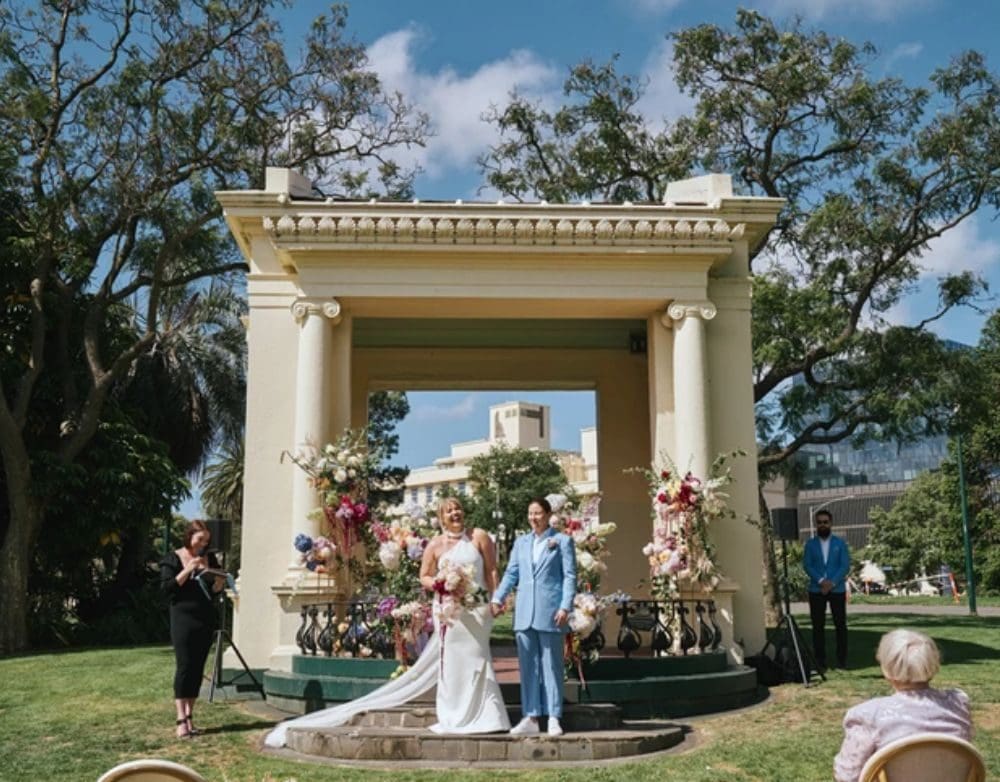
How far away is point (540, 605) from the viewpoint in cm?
836

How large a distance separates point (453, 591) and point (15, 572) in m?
12.9

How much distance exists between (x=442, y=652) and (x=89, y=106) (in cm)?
1509

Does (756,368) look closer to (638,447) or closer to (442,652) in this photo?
(638,447)

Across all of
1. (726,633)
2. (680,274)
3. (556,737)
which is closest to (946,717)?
(556,737)

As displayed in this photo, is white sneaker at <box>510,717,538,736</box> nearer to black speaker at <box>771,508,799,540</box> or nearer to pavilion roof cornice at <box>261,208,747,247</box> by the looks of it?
black speaker at <box>771,508,799,540</box>

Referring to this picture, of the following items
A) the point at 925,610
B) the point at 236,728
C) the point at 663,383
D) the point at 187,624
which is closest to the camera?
the point at 187,624

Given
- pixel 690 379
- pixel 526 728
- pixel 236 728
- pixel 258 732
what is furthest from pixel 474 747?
pixel 690 379

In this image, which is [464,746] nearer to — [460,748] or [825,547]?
[460,748]

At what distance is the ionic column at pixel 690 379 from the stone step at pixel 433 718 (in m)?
3.85

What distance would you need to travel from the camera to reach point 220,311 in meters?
26.1

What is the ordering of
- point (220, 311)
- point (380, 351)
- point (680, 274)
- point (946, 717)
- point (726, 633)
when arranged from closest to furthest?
point (946, 717) → point (726, 633) → point (680, 274) → point (380, 351) → point (220, 311)

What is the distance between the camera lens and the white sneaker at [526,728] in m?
8.20

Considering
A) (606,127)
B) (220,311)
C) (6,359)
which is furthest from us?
(220,311)

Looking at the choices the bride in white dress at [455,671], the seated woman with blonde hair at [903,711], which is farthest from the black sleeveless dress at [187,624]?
the seated woman with blonde hair at [903,711]
